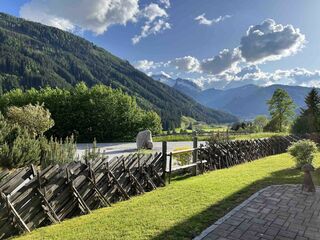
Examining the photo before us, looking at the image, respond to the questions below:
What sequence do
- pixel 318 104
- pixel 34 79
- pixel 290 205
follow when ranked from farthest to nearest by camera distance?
pixel 34 79 < pixel 318 104 < pixel 290 205

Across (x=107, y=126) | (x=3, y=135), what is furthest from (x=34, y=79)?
(x=3, y=135)

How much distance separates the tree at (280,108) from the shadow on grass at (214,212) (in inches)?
2272

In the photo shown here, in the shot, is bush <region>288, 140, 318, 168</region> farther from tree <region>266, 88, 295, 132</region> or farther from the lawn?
tree <region>266, 88, 295, 132</region>

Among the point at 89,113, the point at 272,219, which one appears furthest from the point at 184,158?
the point at 89,113

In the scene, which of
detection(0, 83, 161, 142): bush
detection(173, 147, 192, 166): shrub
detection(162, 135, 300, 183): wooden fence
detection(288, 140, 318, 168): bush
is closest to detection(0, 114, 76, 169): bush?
detection(162, 135, 300, 183): wooden fence

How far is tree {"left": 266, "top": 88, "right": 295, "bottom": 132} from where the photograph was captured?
6688 cm

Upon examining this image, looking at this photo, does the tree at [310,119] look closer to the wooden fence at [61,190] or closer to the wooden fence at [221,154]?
the wooden fence at [221,154]

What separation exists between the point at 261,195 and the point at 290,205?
3.49ft

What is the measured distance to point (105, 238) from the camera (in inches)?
238

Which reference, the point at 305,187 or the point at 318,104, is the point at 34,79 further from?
the point at 305,187

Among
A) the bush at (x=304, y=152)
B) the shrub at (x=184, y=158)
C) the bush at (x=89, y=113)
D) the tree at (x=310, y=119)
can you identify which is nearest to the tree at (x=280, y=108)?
the tree at (x=310, y=119)

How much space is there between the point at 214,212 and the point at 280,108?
64.7 m

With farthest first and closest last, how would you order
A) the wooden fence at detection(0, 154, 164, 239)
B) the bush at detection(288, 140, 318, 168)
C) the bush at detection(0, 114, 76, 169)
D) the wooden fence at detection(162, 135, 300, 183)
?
1. the bush at detection(288, 140, 318, 168)
2. the wooden fence at detection(162, 135, 300, 183)
3. the bush at detection(0, 114, 76, 169)
4. the wooden fence at detection(0, 154, 164, 239)

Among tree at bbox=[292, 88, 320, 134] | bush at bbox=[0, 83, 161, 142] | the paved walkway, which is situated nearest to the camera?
the paved walkway
